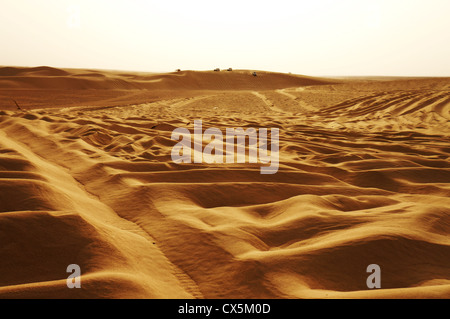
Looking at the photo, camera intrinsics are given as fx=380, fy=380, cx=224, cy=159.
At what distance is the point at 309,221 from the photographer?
217 cm

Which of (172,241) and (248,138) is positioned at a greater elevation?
(248,138)

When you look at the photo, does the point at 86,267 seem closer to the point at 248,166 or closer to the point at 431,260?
the point at 431,260

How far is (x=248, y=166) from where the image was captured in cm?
347

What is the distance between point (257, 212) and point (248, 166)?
1080mm

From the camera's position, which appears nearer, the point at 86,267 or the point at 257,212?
the point at 86,267

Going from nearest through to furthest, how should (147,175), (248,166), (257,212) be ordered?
1. (257,212)
2. (147,175)
3. (248,166)

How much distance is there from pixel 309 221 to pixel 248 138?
10.1 ft

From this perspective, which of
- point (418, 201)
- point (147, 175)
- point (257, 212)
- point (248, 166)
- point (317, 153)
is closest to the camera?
point (257, 212)

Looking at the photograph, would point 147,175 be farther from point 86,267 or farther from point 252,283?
point 252,283

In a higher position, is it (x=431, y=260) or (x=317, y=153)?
(x=317, y=153)

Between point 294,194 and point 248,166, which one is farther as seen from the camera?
point 248,166
